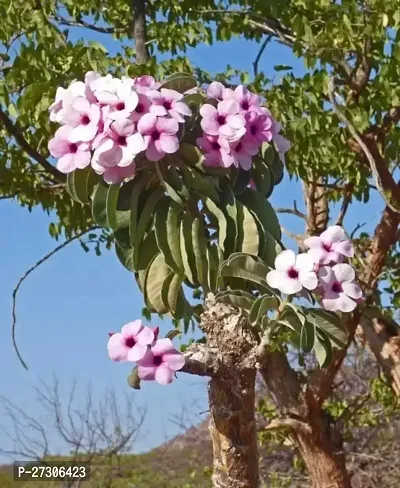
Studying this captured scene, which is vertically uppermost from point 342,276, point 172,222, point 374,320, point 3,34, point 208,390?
point 3,34

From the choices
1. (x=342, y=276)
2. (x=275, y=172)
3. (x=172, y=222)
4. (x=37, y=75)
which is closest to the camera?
(x=342, y=276)

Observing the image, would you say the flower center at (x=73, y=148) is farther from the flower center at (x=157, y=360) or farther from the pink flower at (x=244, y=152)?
the flower center at (x=157, y=360)

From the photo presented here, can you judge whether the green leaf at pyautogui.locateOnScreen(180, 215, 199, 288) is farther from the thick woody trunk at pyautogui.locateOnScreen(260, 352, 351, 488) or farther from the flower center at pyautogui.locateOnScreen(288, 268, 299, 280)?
the thick woody trunk at pyautogui.locateOnScreen(260, 352, 351, 488)

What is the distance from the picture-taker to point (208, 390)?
1643 millimetres

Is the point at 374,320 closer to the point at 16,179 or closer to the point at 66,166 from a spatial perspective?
the point at 16,179

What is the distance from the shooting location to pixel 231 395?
5.22 ft

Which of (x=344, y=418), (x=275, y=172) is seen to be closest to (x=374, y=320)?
(x=344, y=418)

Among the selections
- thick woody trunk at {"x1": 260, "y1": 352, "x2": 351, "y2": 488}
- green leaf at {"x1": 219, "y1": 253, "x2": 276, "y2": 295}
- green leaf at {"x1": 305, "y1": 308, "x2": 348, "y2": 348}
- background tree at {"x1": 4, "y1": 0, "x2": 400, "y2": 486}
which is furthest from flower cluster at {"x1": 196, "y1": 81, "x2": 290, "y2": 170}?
thick woody trunk at {"x1": 260, "y1": 352, "x2": 351, "y2": 488}

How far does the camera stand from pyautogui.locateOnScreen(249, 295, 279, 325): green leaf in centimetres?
155

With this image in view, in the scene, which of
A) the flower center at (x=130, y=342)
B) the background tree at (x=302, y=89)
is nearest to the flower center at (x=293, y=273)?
the flower center at (x=130, y=342)

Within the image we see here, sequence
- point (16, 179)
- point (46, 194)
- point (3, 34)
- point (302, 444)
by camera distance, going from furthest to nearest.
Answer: point (302, 444) < point (46, 194) < point (16, 179) < point (3, 34)

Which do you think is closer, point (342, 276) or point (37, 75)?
point (342, 276)

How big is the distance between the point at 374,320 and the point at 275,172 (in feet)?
11.2

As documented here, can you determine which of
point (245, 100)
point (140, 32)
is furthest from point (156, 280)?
point (140, 32)
